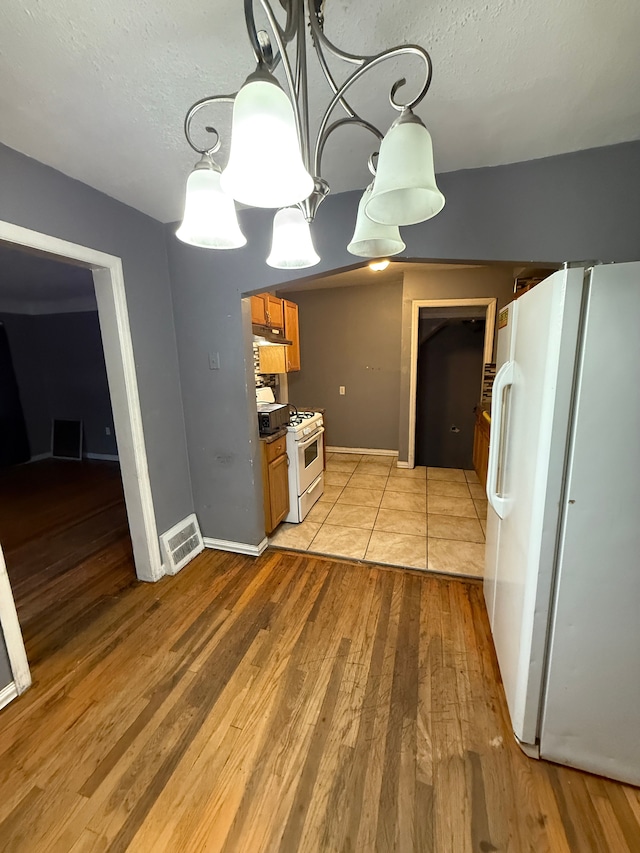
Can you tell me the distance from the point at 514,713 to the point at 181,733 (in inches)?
53.1

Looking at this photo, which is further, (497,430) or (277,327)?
(277,327)

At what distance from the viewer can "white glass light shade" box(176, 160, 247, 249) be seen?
0.95 m

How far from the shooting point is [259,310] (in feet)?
9.95

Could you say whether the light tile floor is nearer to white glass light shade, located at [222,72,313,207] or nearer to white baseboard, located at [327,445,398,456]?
white baseboard, located at [327,445,398,456]

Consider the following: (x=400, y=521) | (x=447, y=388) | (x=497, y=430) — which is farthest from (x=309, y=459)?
(x=447, y=388)

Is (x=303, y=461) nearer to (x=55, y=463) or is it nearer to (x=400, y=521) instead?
(x=400, y=521)

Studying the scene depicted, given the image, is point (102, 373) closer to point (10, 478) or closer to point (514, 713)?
point (10, 478)

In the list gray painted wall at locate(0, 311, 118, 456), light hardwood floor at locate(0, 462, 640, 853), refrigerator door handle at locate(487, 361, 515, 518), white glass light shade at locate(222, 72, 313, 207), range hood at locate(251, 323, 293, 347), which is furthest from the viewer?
gray painted wall at locate(0, 311, 118, 456)

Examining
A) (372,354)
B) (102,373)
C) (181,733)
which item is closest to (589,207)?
(181,733)

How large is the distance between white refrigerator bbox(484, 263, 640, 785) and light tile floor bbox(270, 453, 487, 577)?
43.7 inches

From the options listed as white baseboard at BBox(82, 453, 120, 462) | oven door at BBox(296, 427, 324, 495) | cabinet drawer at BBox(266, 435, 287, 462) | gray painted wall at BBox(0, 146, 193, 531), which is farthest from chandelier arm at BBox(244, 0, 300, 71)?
white baseboard at BBox(82, 453, 120, 462)

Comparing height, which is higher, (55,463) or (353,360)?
(353,360)

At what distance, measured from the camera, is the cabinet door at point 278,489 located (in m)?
2.74

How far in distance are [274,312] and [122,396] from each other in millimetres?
1755
